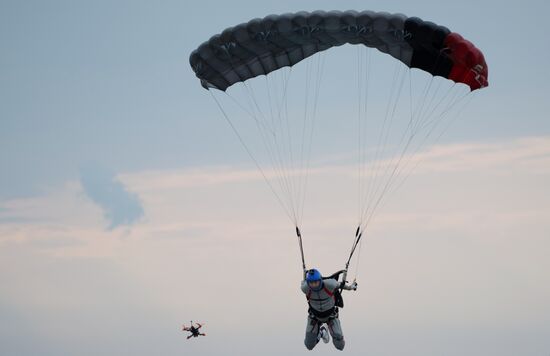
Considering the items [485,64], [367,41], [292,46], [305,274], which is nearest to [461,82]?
[485,64]

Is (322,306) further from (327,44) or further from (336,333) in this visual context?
(327,44)

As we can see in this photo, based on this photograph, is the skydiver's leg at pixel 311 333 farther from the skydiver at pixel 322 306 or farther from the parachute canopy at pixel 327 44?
the parachute canopy at pixel 327 44

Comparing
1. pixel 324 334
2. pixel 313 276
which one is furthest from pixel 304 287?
pixel 324 334

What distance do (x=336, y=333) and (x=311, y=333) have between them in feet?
2.92

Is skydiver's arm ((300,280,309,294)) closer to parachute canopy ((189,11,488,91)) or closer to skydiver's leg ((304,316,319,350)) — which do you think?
skydiver's leg ((304,316,319,350))

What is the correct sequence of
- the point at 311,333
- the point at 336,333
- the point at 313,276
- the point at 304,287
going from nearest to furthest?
1. the point at 313,276
2. the point at 304,287
3. the point at 336,333
4. the point at 311,333

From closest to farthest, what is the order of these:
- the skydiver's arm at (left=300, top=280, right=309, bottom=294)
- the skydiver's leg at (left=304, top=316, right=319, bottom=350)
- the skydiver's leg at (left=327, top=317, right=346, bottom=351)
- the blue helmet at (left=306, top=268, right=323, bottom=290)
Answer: the blue helmet at (left=306, top=268, right=323, bottom=290) < the skydiver's arm at (left=300, top=280, right=309, bottom=294) < the skydiver's leg at (left=327, top=317, right=346, bottom=351) < the skydiver's leg at (left=304, top=316, right=319, bottom=350)

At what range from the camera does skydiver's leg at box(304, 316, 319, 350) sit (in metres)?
33.3

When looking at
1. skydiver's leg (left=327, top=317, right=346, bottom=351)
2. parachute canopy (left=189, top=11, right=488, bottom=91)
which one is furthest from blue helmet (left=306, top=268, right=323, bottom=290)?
parachute canopy (left=189, top=11, right=488, bottom=91)

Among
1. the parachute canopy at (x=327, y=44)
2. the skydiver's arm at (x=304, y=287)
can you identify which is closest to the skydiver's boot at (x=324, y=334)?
the skydiver's arm at (x=304, y=287)

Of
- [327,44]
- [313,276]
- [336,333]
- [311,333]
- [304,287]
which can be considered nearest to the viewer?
[313,276]

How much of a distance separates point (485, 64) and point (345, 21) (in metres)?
5.01

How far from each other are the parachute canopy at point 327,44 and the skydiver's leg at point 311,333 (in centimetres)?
955

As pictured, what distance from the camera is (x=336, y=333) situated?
33.2 meters
